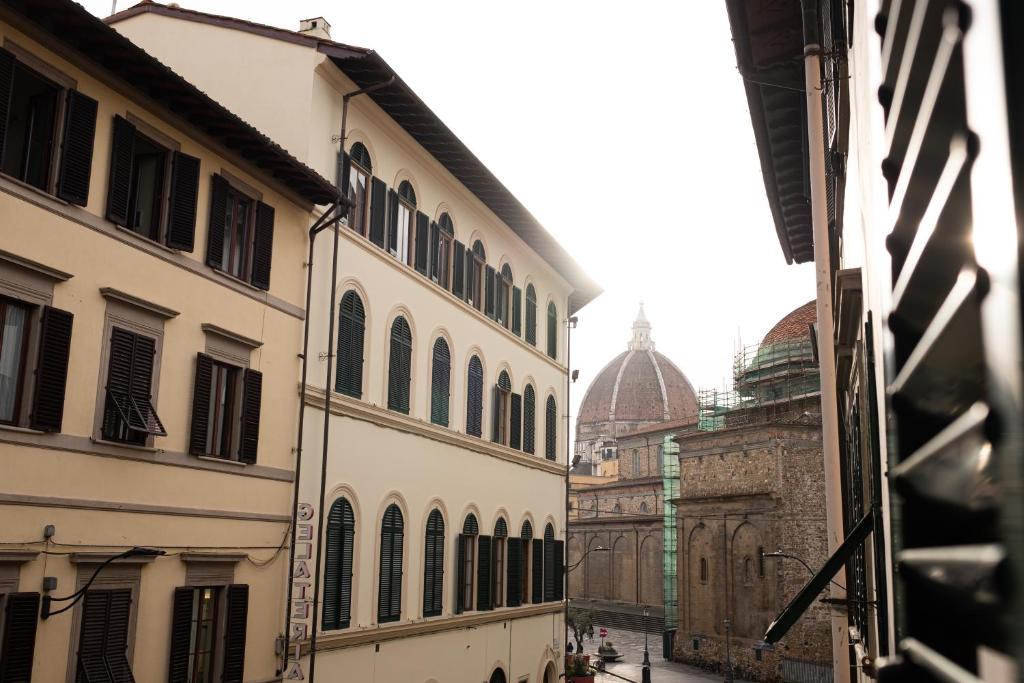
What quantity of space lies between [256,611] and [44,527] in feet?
13.9

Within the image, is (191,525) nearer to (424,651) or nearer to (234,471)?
(234,471)

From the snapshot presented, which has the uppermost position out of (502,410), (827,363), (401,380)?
(502,410)

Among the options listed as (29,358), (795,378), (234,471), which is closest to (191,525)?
(234,471)

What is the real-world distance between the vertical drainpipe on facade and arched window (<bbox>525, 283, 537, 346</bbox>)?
51.4 feet

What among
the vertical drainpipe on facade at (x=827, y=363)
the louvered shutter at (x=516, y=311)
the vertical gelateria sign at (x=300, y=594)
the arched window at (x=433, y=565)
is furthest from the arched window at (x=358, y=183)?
the vertical drainpipe on facade at (x=827, y=363)

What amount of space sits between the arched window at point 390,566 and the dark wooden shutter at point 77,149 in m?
8.70

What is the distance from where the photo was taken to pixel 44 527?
11734 mm

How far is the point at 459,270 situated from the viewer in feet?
74.8

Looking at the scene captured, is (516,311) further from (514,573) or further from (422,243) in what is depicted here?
(514,573)

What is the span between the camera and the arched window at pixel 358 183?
18.3 meters

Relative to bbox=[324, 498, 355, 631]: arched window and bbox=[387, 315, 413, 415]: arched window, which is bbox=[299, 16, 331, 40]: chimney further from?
bbox=[324, 498, 355, 631]: arched window

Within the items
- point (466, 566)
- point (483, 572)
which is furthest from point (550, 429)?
point (466, 566)

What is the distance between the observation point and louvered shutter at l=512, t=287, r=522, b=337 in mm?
26125

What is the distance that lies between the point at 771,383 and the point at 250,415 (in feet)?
128
